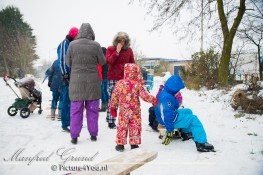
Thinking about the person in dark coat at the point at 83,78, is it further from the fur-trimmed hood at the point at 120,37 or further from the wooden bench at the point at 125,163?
the wooden bench at the point at 125,163

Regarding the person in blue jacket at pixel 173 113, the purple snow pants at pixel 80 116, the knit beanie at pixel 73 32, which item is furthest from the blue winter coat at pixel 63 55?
the person in blue jacket at pixel 173 113

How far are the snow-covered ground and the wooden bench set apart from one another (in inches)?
32.0

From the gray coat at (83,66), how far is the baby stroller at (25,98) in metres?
3.21

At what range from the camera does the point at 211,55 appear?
1358 centimetres

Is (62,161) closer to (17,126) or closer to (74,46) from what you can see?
(74,46)

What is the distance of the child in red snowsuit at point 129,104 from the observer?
3916 millimetres

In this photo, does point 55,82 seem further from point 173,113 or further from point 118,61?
point 173,113

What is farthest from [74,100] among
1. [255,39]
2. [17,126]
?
[255,39]

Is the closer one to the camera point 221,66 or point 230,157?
point 230,157

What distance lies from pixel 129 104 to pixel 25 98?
4293 millimetres

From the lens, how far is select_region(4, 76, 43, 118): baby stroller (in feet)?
22.2

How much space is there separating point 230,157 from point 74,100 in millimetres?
2666

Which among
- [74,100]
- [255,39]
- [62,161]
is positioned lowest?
[62,161]

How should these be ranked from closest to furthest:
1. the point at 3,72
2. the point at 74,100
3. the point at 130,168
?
the point at 130,168, the point at 74,100, the point at 3,72
